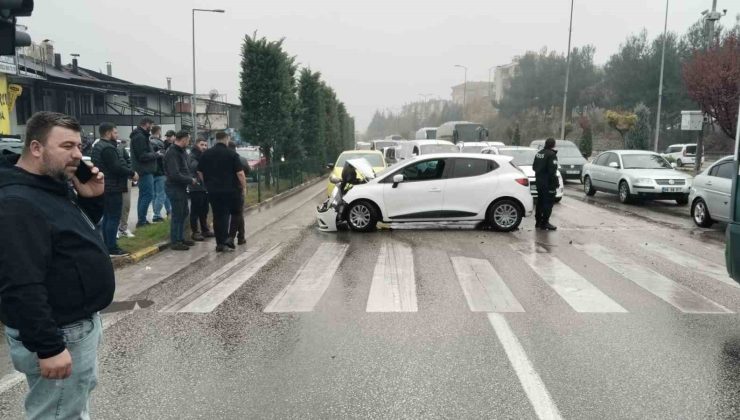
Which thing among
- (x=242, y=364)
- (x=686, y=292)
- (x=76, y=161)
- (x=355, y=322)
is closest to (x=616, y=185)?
(x=686, y=292)

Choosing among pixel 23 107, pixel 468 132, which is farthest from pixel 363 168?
pixel 468 132

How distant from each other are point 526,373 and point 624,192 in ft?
47.5

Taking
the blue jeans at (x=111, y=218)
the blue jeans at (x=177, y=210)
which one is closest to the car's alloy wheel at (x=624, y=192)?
the blue jeans at (x=177, y=210)

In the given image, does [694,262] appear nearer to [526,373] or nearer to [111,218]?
[526,373]

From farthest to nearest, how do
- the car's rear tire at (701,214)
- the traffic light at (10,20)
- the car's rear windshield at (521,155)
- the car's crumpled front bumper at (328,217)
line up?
1. the car's rear windshield at (521,155)
2. the car's rear tire at (701,214)
3. the car's crumpled front bumper at (328,217)
4. the traffic light at (10,20)

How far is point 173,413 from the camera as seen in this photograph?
3.97m

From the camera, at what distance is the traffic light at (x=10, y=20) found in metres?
5.53

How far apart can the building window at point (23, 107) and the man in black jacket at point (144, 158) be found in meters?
24.9

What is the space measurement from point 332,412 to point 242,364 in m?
1.21

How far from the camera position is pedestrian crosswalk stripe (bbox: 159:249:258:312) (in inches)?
264

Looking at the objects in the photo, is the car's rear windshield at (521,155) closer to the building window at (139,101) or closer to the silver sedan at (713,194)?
the silver sedan at (713,194)

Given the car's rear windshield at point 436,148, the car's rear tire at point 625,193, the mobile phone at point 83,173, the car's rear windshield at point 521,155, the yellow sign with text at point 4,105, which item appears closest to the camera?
the mobile phone at point 83,173

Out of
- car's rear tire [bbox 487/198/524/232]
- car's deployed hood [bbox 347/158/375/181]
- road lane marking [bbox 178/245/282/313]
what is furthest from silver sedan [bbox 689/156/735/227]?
road lane marking [bbox 178/245/282/313]

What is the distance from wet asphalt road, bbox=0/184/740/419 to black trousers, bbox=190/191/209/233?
6.21 ft
